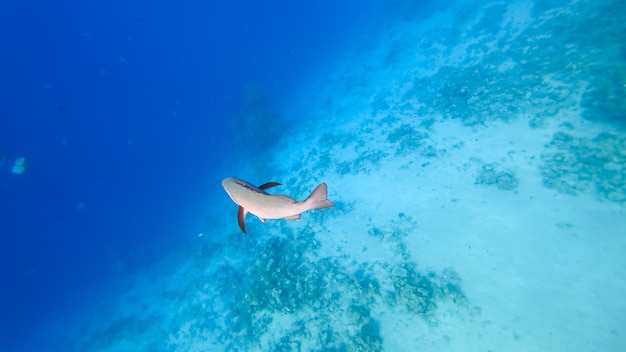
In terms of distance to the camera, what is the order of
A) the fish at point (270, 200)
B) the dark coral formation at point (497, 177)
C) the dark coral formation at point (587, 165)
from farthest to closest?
the dark coral formation at point (497, 177)
the dark coral formation at point (587, 165)
the fish at point (270, 200)

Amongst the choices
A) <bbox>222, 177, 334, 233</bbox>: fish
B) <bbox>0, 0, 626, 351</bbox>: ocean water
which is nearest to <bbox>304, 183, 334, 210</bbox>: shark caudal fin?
<bbox>222, 177, 334, 233</bbox>: fish

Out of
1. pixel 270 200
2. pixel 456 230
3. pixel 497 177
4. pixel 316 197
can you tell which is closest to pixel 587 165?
pixel 497 177

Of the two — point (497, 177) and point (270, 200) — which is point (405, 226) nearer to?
point (497, 177)

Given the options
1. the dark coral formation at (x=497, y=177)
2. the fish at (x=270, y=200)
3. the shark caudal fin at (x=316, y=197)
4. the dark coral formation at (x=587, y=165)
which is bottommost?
→ the dark coral formation at (x=587, y=165)

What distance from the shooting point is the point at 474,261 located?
8570mm

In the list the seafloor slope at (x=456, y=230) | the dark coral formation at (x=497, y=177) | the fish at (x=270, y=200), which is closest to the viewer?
the fish at (x=270, y=200)

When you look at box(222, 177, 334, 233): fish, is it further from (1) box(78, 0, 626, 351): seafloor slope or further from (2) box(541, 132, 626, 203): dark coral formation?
(2) box(541, 132, 626, 203): dark coral formation

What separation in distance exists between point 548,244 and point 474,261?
214 centimetres

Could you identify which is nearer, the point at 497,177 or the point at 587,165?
the point at 587,165

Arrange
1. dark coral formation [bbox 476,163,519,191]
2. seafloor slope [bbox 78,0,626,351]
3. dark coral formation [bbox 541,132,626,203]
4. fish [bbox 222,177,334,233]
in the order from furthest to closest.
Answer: dark coral formation [bbox 476,163,519,191], dark coral formation [bbox 541,132,626,203], seafloor slope [bbox 78,0,626,351], fish [bbox 222,177,334,233]

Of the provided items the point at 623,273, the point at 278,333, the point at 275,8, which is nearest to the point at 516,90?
the point at 623,273

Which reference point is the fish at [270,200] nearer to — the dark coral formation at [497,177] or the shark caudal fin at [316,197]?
the shark caudal fin at [316,197]

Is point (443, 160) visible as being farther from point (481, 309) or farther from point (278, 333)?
point (278, 333)

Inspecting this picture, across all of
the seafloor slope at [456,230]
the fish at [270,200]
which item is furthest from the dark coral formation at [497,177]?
the fish at [270,200]
